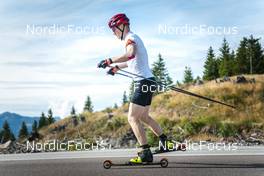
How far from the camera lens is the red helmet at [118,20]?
6.44 meters

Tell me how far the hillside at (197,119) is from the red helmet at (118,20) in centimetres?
670

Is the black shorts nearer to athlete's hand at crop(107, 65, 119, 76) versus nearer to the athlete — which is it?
the athlete

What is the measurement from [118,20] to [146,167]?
2296mm

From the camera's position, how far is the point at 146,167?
20.7 ft

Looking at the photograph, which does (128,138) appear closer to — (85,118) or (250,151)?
(250,151)

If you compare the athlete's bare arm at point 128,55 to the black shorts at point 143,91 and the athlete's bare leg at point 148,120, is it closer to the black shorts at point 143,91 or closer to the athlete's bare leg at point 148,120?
the black shorts at point 143,91

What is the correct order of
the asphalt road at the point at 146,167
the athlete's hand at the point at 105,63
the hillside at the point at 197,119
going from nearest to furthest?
the asphalt road at the point at 146,167 < the athlete's hand at the point at 105,63 < the hillside at the point at 197,119

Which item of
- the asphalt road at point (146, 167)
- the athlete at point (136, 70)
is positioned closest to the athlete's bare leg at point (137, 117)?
the athlete at point (136, 70)

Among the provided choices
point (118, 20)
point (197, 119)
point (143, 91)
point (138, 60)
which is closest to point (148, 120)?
point (143, 91)

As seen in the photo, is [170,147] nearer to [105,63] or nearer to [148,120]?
[148,120]

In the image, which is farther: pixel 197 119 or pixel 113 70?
pixel 197 119

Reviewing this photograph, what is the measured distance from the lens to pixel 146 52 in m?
6.48

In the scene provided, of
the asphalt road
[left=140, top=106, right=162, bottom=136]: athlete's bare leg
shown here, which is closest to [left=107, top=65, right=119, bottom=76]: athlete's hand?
[left=140, top=106, right=162, bottom=136]: athlete's bare leg

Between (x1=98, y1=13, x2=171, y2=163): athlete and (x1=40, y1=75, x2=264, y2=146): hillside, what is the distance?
20.5 ft
